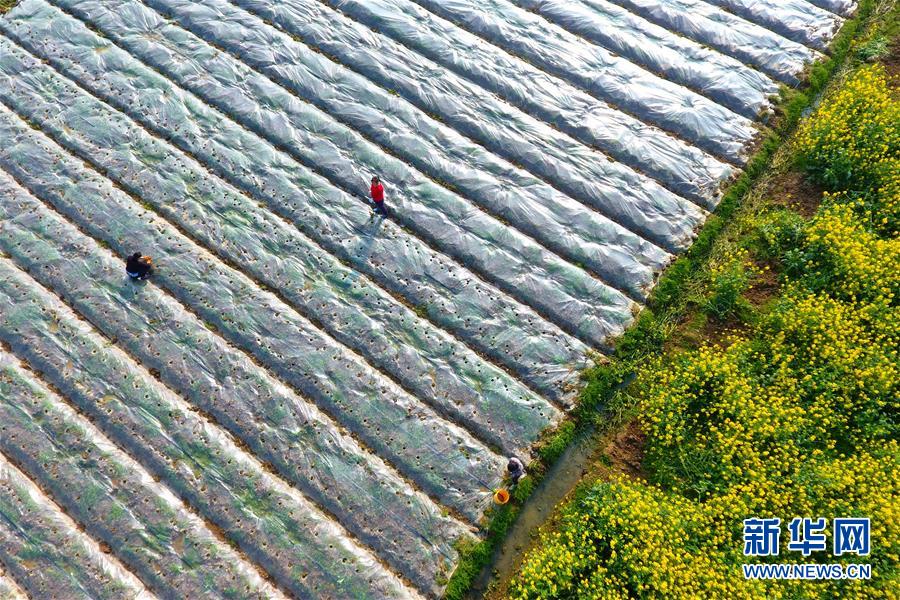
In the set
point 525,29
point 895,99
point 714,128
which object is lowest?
point 714,128

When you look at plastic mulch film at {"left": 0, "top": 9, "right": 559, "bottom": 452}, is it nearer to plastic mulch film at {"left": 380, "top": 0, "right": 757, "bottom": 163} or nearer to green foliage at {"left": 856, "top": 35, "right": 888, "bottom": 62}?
plastic mulch film at {"left": 380, "top": 0, "right": 757, "bottom": 163}

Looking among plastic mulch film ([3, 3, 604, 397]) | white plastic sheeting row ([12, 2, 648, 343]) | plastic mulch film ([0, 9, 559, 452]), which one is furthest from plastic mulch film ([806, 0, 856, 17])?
plastic mulch film ([0, 9, 559, 452])

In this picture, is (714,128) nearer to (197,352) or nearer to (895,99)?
(895,99)

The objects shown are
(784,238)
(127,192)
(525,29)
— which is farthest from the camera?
(525,29)

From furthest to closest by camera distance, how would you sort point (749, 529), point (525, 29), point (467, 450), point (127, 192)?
point (525, 29) < point (127, 192) < point (467, 450) < point (749, 529)

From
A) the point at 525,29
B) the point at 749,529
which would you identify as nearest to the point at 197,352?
the point at 749,529

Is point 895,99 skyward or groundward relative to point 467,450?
skyward
